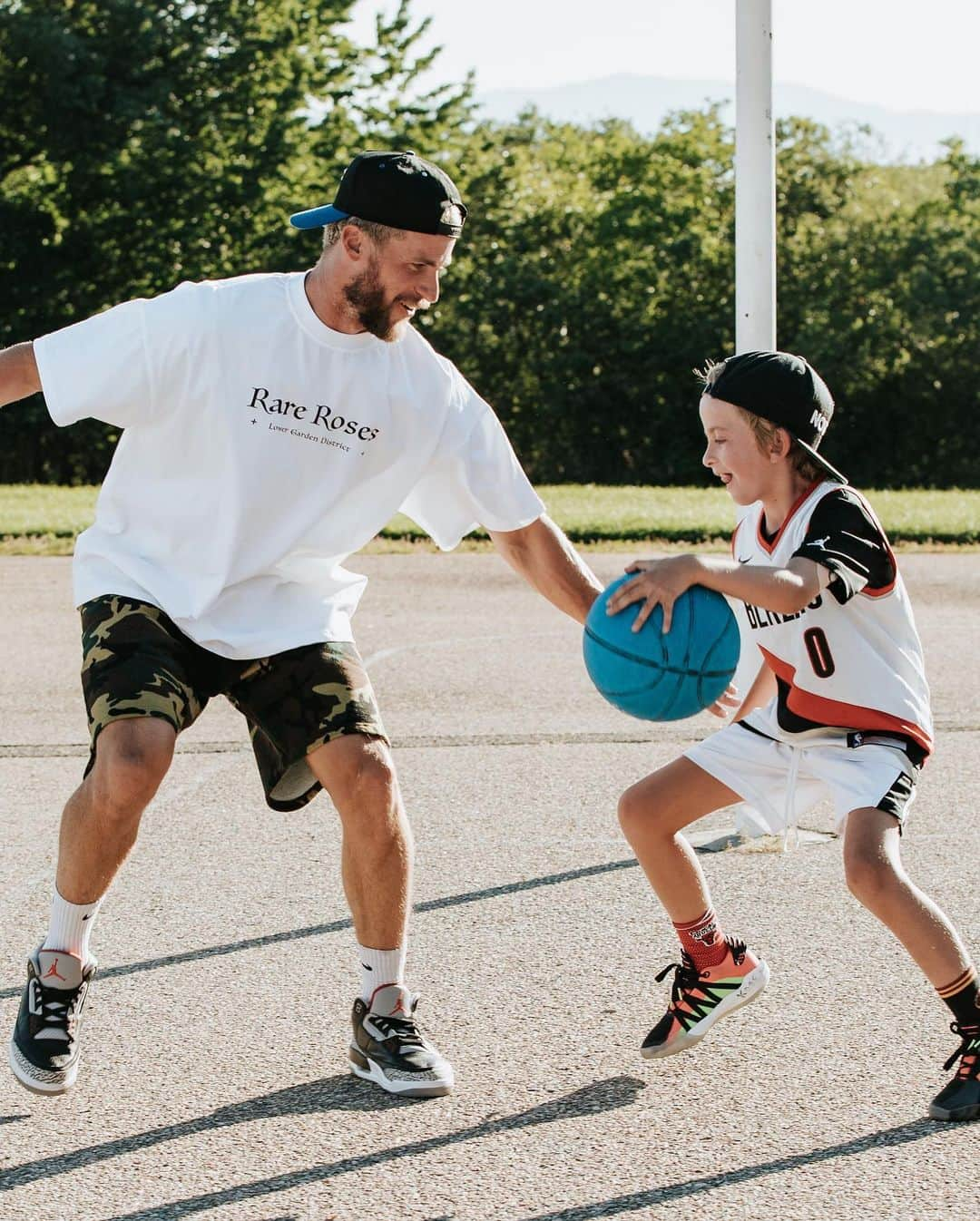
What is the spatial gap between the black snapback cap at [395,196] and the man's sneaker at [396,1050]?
1.88 m

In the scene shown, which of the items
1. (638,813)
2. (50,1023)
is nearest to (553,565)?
(638,813)

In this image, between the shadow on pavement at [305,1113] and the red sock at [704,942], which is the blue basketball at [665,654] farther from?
the shadow on pavement at [305,1113]

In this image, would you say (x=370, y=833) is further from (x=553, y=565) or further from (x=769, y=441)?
(x=769, y=441)

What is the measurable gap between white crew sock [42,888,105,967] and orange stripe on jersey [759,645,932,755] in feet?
5.77

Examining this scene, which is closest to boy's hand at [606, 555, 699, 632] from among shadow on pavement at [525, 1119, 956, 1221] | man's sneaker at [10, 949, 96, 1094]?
shadow on pavement at [525, 1119, 956, 1221]

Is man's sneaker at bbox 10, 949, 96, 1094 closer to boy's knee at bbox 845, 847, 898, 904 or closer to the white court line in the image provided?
boy's knee at bbox 845, 847, 898, 904

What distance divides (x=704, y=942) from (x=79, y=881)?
154cm

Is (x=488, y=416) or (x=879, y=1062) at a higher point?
(x=488, y=416)

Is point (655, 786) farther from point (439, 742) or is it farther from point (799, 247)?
point (799, 247)

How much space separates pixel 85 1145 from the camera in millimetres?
3637

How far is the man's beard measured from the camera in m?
4.08

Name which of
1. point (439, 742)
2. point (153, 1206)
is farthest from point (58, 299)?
point (153, 1206)

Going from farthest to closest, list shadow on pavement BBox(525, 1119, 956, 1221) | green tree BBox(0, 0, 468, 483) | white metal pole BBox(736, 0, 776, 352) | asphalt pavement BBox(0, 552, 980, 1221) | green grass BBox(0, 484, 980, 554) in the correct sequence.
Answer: green tree BBox(0, 0, 468, 483), green grass BBox(0, 484, 980, 554), white metal pole BBox(736, 0, 776, 352), asphalt pavement BBox(0, 552, 980, 1221), shadow on pavement BBox(525, 1119, 956, 1221)

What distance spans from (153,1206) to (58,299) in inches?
1266
